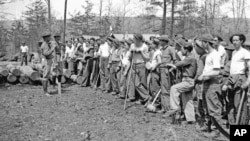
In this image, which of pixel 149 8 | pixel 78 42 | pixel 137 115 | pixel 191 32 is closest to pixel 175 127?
pixel 137 115

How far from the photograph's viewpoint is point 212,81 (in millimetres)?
5547

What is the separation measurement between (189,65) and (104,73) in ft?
16.9

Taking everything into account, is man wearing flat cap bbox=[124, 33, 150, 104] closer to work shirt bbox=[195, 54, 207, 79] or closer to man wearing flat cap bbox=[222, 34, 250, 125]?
work shirt bbox=[195, 54, 207, 79]

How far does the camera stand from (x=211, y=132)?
5613 mm

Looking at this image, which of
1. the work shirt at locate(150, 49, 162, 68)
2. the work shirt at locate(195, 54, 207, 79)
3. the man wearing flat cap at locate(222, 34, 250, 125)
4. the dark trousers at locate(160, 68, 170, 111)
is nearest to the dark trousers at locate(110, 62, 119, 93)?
the work shirt at locate(150, 49, 162, 68)

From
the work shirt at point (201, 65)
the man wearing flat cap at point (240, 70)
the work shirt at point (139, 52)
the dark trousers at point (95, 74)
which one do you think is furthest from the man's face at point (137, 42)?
the dark trousers at point (95, 74)

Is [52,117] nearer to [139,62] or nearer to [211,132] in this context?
[139,62]

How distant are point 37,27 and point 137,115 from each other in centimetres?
3884

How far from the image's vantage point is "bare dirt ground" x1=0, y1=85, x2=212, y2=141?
5.38m

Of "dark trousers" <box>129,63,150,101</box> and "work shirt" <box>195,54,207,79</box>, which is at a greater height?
"work shirt" <box>195,54,207,79</box>

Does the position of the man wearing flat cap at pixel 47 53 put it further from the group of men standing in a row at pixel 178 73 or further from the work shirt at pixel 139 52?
the work shirt at pixel 139 52

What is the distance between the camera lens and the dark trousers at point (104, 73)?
10.6 metres

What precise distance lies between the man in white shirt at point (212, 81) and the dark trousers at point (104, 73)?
17.9ft

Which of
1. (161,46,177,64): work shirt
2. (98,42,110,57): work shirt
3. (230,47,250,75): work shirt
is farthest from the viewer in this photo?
(98,42,110,57): work shirt
